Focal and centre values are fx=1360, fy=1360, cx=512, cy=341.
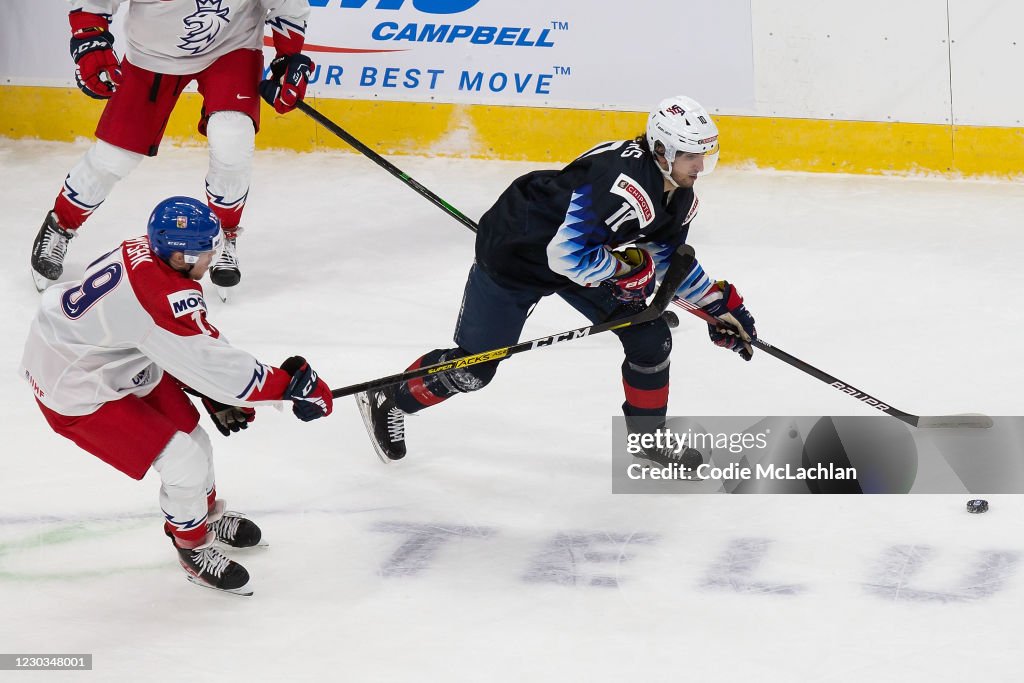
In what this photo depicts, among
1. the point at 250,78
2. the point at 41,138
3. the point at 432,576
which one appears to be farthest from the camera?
the point at 41,138

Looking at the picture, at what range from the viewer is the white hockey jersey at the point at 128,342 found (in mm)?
2674

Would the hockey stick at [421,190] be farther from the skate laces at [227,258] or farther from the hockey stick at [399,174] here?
the skate laces at [227,258]

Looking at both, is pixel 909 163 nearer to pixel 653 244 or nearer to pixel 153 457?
pixel 653 244

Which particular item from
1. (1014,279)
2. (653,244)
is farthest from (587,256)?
(1014,279)

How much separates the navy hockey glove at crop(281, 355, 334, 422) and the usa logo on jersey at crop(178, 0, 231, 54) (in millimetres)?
1806

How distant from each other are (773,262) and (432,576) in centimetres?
220

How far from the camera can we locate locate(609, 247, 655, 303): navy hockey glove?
321cm

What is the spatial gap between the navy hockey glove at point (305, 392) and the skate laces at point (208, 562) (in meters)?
0.37

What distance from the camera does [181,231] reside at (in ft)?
8.77

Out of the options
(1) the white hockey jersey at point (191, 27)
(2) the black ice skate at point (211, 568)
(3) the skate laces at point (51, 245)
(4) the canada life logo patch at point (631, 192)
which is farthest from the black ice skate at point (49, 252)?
(4) the canada life logo patch at point (631, 192)

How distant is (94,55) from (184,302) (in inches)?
74.9

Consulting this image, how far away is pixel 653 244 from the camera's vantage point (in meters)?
3.39

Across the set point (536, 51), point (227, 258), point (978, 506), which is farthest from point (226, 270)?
point (978, 506)

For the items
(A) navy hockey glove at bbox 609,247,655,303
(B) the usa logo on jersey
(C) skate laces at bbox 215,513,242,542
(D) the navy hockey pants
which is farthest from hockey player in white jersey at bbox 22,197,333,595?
(B) the usa logo on jersey
